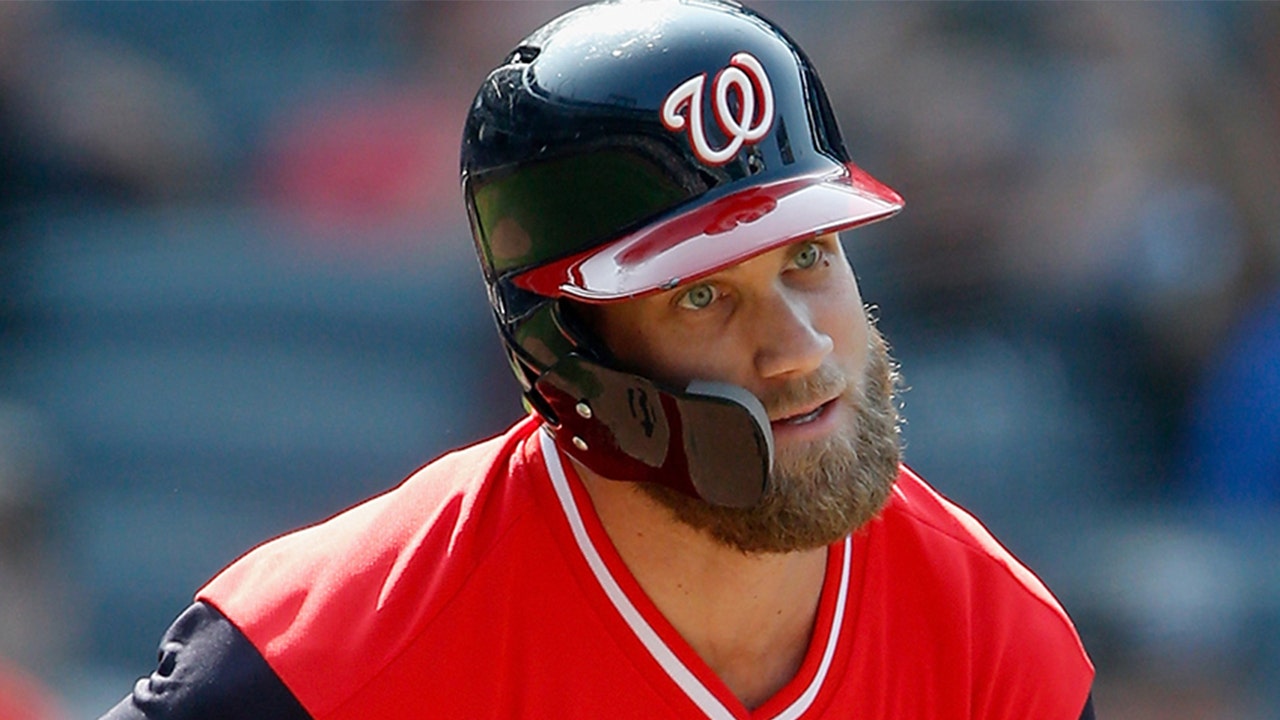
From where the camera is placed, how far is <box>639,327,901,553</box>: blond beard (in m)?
2.13

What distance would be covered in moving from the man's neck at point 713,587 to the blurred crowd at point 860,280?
Result: 243 centimetres

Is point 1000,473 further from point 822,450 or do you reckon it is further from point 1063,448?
point 822,450

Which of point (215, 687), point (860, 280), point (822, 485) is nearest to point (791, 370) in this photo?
point (822, 485)

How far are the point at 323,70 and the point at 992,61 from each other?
195cm

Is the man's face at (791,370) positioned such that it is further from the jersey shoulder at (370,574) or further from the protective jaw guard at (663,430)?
the jersey shoulder at (370,574)

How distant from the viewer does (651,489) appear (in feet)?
7.38

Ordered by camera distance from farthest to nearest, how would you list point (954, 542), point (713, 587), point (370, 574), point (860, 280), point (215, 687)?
→ 1. point (860, 280)
2. point (954, 542)
3. point (713, 587)
4. point (370, 574)
5. point (215, 687)

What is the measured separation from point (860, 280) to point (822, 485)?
2.89 meters

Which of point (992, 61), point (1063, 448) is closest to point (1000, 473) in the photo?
point (1063, 448)

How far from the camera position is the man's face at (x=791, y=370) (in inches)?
83.5

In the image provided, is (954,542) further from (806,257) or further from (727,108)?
(727,108)

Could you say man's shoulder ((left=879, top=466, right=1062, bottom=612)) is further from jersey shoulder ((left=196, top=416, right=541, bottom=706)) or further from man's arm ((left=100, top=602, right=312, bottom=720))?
man's arm ((left=100, top=602, right=312, bottom=720))

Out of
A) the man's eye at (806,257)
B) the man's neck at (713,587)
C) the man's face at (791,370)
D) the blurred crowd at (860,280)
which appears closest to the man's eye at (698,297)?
the man's face at (791,370)

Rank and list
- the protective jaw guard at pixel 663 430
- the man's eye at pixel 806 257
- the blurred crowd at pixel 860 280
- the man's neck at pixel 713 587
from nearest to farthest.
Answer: the protective jaw guard at pixel 663 430 → the man's eye at pixel 806 257 → the man's neck at pixel 713 587 → the blurred crowd at pixel 860 280
